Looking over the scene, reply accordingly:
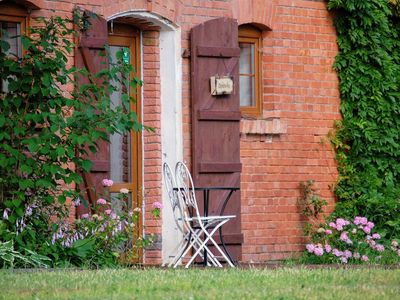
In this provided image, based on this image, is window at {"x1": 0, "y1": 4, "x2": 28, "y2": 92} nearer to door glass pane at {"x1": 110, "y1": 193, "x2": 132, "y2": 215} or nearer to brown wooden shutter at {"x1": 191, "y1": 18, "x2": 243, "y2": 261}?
door glass pane at {"x1": 110, "y1": 193, "x2": 132, "y2": 215}

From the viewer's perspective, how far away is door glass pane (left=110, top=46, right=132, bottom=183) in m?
12.1

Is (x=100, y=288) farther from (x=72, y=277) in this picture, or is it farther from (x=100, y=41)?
(x=100, y=41)

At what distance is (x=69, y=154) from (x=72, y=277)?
2.35m

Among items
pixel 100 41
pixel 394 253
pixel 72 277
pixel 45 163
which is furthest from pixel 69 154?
pixel 394 253

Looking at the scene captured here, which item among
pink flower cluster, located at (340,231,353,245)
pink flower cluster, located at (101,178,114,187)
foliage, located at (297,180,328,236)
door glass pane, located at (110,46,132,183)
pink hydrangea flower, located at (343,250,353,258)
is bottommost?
pink hydrangea flower, located at (343,250,353,258)

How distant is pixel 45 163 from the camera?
1038 cm

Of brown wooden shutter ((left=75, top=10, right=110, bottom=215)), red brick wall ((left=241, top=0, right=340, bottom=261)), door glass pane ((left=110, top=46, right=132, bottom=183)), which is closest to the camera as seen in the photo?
brown wooden shutter ((left=75, top=10, right=110, bottom=215))

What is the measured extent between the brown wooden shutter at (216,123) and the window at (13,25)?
1.86m

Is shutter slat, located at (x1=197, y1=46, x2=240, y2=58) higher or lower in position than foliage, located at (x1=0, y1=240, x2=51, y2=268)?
higher

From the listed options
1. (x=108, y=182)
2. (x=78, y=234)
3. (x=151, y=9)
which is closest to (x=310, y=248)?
(x=108, y=182)

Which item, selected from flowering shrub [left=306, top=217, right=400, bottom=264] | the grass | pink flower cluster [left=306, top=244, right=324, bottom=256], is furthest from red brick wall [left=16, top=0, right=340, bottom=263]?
the grass

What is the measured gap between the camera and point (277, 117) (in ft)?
42.4

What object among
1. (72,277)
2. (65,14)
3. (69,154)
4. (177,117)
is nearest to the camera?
(72,277)

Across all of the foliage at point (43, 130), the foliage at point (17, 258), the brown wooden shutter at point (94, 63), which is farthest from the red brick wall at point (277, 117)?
the foliage at point (17, 258)
